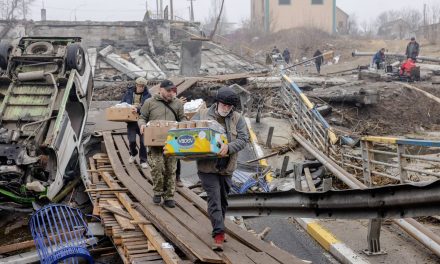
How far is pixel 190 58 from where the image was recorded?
2606cm

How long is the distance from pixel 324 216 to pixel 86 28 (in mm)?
30705

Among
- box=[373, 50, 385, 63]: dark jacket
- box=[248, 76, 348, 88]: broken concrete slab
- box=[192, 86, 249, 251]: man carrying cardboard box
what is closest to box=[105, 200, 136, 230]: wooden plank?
box=[192, 86, 249, 251]: man carrying cardboard box

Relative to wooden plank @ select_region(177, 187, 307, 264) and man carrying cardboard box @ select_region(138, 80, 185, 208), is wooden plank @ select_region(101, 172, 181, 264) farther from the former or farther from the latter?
wooden plank @ select_region(177, 187, 307, 264)

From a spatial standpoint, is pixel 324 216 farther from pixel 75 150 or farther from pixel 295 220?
pixel 75 150

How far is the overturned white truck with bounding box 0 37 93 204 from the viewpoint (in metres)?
9.34

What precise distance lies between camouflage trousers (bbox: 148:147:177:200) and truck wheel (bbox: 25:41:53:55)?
5.52m

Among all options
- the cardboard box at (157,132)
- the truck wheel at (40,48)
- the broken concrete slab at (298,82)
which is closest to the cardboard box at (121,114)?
the cardboard box at (157,132)

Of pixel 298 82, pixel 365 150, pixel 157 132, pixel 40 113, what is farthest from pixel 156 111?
pixel 298 82

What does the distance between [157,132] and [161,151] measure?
0.35m

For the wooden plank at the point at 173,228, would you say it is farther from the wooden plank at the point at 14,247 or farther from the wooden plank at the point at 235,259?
the wooden plank at the point at 14,247

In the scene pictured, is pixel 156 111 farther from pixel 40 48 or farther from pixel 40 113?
pixel 40 48

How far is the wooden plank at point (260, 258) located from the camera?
565 cm

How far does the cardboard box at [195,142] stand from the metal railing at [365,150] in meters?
3.03

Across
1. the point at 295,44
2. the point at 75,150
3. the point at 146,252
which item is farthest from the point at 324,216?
the point at 295,44
